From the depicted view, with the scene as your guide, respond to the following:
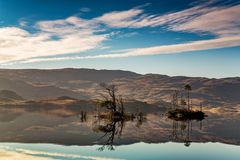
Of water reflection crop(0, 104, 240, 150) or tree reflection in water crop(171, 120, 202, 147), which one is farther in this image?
tree reflection in water crop(171, 120, 202, 147)

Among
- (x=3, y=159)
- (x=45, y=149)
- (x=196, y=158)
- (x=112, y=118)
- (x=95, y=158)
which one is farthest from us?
(x=112, y=118)

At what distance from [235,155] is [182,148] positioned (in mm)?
7764

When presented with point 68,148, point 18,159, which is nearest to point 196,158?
point 68,148

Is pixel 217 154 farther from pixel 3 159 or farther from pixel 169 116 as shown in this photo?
pixel 169 116

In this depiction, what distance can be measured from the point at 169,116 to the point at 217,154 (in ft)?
351

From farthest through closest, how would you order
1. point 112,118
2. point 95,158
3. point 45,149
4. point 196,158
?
point 112,118
point 45,149
point 196,158
point 95,158

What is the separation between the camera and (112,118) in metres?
132

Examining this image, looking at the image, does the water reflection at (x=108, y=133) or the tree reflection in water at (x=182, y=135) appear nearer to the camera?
the water reflection at (x=108, y=133)

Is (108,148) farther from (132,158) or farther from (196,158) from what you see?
(196,158)

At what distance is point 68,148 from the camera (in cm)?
5216

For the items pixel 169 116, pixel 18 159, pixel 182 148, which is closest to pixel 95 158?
pixel 18 159

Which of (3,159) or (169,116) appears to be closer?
(3,159)

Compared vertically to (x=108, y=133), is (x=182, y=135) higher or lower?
lower

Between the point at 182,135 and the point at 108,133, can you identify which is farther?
the point at 182,135
